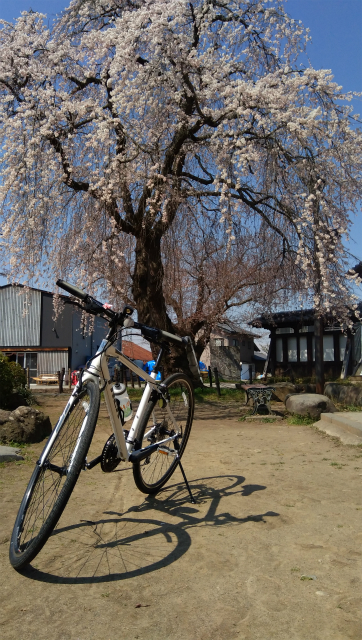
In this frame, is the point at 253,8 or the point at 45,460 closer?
the point at 45,460

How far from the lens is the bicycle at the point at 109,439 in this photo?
255cm

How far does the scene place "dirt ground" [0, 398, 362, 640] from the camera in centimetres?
210

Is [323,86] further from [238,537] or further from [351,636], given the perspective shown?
[351,636]

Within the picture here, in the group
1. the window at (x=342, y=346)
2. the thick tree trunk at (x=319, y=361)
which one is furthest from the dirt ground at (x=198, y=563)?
the window at (x=342, y=346)

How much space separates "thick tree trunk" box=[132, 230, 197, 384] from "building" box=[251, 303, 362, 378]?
894 cm

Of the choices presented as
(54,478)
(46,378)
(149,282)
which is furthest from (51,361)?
(54,478)

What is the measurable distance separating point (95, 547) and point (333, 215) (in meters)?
9.71

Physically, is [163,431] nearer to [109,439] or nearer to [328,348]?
[109,439]

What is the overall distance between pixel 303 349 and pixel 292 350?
1.74ft

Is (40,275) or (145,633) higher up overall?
(40,275)

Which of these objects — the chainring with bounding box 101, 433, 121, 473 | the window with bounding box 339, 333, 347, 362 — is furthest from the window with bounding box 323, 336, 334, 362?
the chainring with bounding box 101, 433, 121, 473

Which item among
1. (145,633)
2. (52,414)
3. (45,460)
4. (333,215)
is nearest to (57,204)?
(52,414)

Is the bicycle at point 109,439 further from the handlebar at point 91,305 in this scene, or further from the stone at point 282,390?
the stone at point 282,390

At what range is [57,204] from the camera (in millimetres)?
11031
